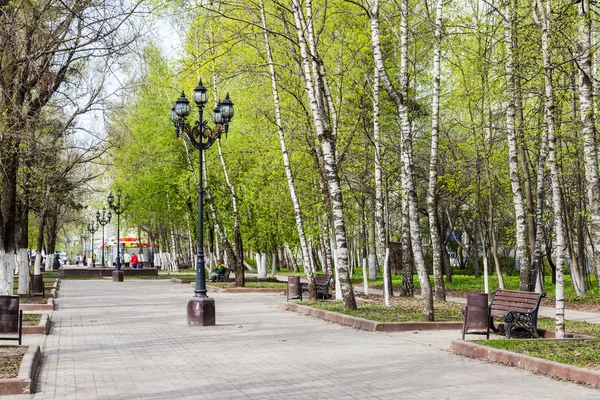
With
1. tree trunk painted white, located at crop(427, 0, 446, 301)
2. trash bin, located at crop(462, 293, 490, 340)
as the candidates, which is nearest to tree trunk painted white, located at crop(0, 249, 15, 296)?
tree trunk painted white, located at crop(427, 0, 446, 301)

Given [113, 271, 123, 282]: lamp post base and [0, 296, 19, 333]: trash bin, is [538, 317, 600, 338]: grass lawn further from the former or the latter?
[113, 271, 123, 282]: lamp post base

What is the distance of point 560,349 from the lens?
40.6 ft

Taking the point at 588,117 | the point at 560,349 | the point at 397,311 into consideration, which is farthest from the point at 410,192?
the point at 560,349

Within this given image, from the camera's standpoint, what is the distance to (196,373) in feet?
37.0

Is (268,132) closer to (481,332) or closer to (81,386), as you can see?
(481,332)

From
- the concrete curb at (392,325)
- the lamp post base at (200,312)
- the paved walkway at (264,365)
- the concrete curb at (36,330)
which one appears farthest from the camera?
the lamp post base at (200,312)

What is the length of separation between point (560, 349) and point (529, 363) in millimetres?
1347

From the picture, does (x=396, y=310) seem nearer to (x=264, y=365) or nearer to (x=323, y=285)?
(x=323, y=285)

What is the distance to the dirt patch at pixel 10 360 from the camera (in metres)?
10.6

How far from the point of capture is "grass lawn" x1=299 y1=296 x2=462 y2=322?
1815 centimetres

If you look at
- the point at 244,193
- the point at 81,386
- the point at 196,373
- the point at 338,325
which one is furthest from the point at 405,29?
the point at 244,193

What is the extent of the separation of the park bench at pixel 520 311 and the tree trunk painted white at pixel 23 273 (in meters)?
18.7

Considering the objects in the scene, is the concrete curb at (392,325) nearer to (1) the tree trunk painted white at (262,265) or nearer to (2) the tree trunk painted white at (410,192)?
(2) the tree trunk painted white at (410,192)

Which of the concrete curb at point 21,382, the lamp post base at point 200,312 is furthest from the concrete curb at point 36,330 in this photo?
the concrete curb at point 21,382
